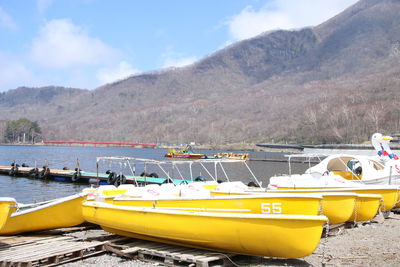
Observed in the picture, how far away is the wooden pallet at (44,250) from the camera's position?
10969 mm

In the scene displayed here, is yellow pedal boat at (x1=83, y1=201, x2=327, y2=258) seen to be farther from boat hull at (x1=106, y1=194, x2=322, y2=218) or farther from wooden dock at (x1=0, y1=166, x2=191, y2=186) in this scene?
wooden dock at (x1=0, y1=166, x2=191, y2=186)

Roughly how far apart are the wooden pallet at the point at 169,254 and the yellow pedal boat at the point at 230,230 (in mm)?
192

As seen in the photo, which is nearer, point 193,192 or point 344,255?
point 344,255

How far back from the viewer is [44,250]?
39.0 ft

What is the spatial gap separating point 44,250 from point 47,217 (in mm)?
3434

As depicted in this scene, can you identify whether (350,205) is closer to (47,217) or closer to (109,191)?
(109,191)

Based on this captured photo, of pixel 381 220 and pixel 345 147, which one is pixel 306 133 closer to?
pixel 345 147

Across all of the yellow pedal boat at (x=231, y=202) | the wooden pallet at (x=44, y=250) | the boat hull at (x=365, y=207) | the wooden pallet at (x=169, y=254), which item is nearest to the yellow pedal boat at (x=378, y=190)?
the boat hull at (x=365, y=207)

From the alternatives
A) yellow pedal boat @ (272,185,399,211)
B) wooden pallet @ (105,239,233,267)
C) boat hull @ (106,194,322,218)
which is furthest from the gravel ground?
yellow pedal boat @ (272,185,399,211)

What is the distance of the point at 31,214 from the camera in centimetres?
1480

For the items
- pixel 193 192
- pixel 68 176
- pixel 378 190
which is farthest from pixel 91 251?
pixel 68 176

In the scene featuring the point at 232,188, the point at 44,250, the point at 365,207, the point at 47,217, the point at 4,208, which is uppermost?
the point at 232,188

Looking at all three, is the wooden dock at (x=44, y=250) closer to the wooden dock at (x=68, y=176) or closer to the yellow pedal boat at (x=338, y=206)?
the yellow pedal boat at (x=338, y=206)

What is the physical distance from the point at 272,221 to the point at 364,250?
13.9 feet
